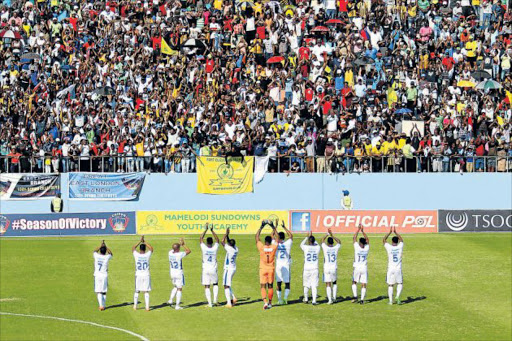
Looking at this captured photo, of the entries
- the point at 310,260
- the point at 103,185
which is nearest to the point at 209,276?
the point at 310,260

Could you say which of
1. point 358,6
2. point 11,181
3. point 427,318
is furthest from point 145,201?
point 427,318

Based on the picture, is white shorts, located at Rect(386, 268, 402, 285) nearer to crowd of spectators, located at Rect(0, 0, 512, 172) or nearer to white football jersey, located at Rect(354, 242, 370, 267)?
white football jersey, located at Rect(354, 242, 370, 267)

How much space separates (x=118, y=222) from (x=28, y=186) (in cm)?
451

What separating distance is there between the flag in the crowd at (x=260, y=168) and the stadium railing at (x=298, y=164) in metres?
0.26

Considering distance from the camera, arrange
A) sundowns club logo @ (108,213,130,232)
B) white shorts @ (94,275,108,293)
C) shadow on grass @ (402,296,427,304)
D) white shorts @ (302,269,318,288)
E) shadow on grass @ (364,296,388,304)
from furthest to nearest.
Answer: sundowns club logo @ (108,213,130,232) → shadow on grass @ (402,296,427,304) → shadow on grass @ (364,296,388,304) → white shorts @ (302,269,318,288) → white shorts @ (94,275,108,293)

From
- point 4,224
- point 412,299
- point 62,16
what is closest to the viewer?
point 412,299

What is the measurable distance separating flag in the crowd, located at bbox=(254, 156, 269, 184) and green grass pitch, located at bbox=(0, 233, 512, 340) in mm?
4330

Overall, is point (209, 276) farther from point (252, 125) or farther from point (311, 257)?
point (252, 125)

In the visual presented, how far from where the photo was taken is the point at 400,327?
2539 centimetres

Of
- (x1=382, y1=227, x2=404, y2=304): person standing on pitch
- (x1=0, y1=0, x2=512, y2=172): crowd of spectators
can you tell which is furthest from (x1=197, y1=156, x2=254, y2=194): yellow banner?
(x1=382, y1=227, x2=404, y2=304): person standing on pitch

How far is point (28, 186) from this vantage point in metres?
42.6

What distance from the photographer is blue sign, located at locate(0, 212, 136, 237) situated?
4094 cm

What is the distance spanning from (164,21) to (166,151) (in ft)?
24.5

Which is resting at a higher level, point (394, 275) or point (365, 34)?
point (365, 34)
